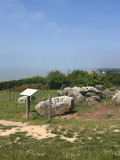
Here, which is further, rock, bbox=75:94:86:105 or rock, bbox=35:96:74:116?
rock, bbox=75:94:86:105

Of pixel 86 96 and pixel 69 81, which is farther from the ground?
pixel 69 81

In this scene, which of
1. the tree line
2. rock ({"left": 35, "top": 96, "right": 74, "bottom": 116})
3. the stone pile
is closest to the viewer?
rock ({"left": 35, "top": 96, "right": 74, "bottom": 116})

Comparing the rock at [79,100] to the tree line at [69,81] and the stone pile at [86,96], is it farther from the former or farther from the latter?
the tree line at [69,81]

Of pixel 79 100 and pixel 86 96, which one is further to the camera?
pixel 86 96

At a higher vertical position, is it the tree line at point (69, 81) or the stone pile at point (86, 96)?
the tree line at point (69, 81)

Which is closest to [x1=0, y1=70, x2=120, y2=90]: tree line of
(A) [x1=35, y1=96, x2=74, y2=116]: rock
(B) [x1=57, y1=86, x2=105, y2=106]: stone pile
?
(B) [x1=57, y1=86, x2=105, y2=106]: stone pile

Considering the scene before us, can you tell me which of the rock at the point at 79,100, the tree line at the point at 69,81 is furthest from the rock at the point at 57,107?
the tree line at the point at 69,81

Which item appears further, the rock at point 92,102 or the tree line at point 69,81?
the tree line at point 69,81

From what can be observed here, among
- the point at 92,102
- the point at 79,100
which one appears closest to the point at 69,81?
the point at 79,100

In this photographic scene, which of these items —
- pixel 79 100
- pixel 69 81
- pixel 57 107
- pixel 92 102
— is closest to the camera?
pixel 57 107

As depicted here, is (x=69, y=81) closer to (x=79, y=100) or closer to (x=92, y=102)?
(x=79, y=100)

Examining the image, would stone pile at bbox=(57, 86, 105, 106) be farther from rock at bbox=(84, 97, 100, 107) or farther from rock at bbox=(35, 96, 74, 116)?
rock at bbox=(35, 96, 74, 116)

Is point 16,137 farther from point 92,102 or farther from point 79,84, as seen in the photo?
point 79,84

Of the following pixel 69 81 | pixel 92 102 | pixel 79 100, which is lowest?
pixel 92 102
